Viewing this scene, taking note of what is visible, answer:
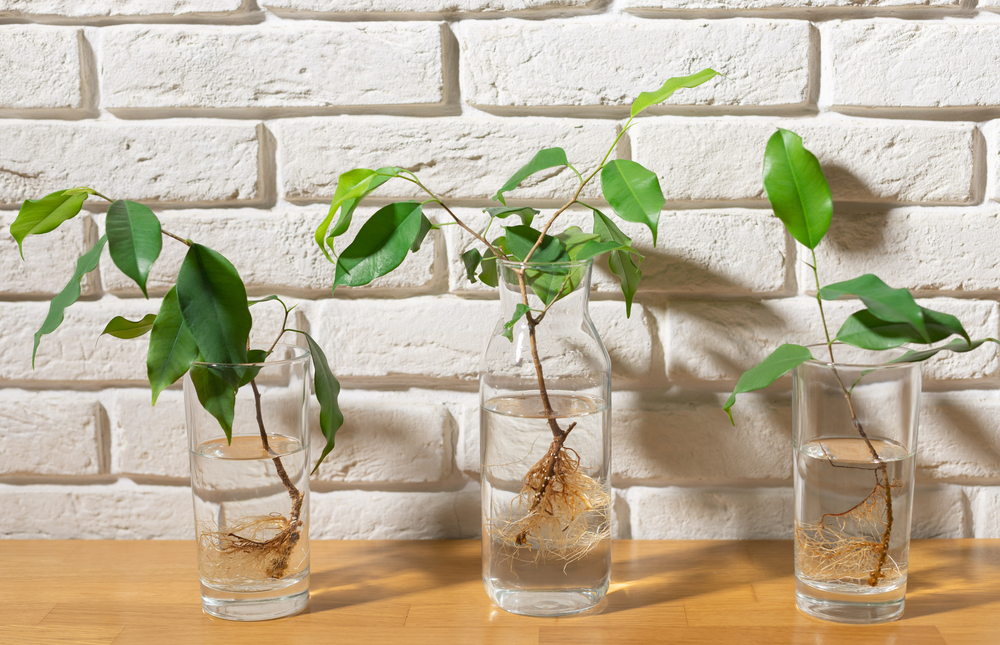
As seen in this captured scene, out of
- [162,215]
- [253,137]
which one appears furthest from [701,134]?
[162,215]

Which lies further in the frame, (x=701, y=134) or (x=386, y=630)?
(x=701, y=134)

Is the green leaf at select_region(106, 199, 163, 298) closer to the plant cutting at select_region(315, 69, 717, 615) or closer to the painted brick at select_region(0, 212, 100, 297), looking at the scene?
the plant cutting at select_region(315, 69, 717, 615)

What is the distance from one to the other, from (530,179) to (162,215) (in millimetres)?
381

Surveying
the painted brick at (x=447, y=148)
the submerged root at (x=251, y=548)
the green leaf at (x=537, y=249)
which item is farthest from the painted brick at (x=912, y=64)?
the submerged root at (x=251, y=548)

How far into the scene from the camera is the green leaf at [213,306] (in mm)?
594

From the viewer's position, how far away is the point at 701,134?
0.80 meters

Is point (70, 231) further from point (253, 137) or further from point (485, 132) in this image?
point (485, 132)

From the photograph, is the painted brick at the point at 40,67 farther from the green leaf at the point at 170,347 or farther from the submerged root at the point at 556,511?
the submerged root at the point at 556,511

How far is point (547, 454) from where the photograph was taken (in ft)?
2.26

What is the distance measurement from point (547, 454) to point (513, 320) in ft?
0.42

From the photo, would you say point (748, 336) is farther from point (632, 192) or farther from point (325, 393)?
point (325, 393)

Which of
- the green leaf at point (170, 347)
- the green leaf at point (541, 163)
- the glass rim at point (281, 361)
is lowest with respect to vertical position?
the glass rim at point (281, 361)

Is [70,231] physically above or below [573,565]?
above

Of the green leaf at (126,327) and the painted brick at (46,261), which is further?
the painted brick at (46,261)
